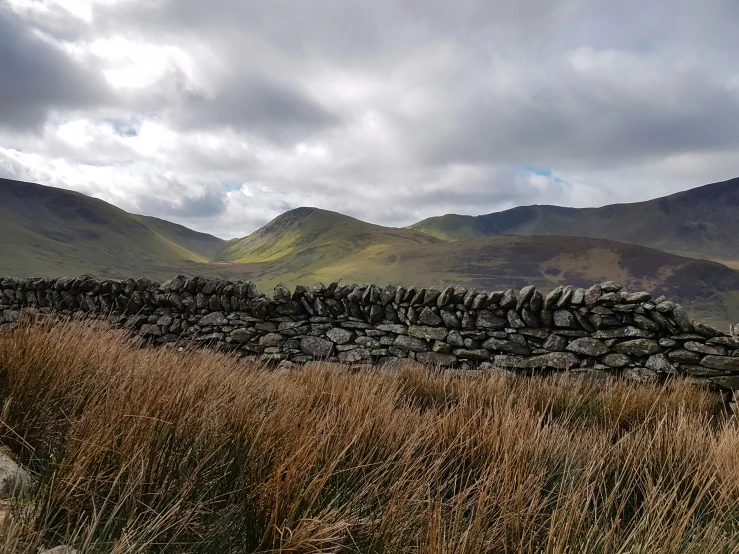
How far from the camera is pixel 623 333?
18.6 feet

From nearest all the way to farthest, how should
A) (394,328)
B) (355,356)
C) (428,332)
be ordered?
(428,332), (394,328), (355,356)

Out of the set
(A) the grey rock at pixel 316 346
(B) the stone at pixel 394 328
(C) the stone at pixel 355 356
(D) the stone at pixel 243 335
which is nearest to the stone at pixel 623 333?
(B) the stone at pixel 394 328

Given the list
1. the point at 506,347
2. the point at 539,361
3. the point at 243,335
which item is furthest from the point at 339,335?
the point at 539,361

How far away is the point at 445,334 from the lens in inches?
252

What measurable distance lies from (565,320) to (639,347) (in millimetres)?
909

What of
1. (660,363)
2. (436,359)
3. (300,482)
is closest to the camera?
(300,482)

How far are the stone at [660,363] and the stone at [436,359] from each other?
2440 mm

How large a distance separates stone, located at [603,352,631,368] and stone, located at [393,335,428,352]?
238 centimetres

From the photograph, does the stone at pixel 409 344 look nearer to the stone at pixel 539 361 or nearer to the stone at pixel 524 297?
the stone at pixel 539 361

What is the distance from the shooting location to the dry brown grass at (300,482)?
1.56 meters

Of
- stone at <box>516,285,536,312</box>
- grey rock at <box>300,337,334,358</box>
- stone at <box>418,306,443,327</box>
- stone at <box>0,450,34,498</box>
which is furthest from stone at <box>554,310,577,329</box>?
stone at <box>0,450,34,498</box>

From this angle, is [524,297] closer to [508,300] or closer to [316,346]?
[508,300]

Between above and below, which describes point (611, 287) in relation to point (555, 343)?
above

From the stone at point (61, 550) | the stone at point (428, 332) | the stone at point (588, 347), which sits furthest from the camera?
the stone at point (428, 332)
